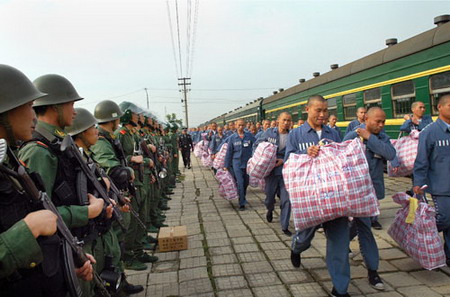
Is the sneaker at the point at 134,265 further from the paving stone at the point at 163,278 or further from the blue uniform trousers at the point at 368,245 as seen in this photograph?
the blue uniform trousers at the point at 368,245

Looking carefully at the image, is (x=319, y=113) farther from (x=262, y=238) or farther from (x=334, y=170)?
(x=262, y=238)

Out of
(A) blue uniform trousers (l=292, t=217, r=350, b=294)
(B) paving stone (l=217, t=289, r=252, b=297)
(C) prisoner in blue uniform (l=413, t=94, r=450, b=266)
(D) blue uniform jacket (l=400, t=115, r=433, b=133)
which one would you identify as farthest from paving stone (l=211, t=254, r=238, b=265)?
(D) blue uniform jacket (l=400, t=115, r=433, b=133)

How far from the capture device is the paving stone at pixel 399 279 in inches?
136

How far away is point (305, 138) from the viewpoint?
12.0 feet

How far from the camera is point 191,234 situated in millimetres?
5734

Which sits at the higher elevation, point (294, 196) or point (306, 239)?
point (294, 196)

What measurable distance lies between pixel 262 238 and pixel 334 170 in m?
2.54

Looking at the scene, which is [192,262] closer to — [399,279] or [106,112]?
[106,112]

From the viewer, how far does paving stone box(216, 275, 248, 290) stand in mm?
3636

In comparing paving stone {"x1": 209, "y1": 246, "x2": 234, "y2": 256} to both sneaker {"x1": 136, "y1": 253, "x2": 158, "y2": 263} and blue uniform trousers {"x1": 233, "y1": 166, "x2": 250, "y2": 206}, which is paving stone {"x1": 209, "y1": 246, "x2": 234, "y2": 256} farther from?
blue uniform trousers {"x1": 233, "y1": 166, "x2": 250, "y2": 206}

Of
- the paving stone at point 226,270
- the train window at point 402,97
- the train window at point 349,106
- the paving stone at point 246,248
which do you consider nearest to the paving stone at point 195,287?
the paving stone at point 226,270

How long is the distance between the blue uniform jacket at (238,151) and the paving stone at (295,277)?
147 inches

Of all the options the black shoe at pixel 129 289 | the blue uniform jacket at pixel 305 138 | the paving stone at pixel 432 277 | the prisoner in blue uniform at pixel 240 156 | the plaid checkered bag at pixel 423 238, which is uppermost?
the blue uniform jacket at pixel 305 138

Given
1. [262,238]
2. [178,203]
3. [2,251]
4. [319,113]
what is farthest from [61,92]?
[178,203]
